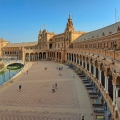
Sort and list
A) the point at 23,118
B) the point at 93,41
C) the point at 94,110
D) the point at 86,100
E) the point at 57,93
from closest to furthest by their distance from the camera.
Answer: the point at 23,118
the point at 94,110
the point at 86,100
the point at 57,93
the point at 93,41

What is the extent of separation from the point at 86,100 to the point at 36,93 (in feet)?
28.5

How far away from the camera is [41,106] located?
1983cm

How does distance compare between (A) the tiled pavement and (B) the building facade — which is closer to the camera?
(A) the tiled pavement

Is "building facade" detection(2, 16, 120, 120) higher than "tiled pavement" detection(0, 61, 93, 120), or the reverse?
"building facade" detection(2, 16, 120, 120)

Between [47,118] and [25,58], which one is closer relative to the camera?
[47,118]

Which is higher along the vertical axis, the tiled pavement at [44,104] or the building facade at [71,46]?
the building facade at [71,46]

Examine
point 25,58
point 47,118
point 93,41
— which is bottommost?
point 47,118

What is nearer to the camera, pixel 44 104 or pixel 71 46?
pixel 44 104

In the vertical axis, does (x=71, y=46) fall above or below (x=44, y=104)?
above

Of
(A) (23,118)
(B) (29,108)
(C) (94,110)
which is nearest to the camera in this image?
(A) (23,118)

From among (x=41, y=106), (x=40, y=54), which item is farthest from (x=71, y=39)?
(x=41, y=106)

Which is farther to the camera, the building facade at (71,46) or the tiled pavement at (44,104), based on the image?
the building facade at (71,46)

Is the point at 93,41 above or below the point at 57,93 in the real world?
above

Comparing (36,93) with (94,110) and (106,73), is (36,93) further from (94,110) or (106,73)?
(106,73)
